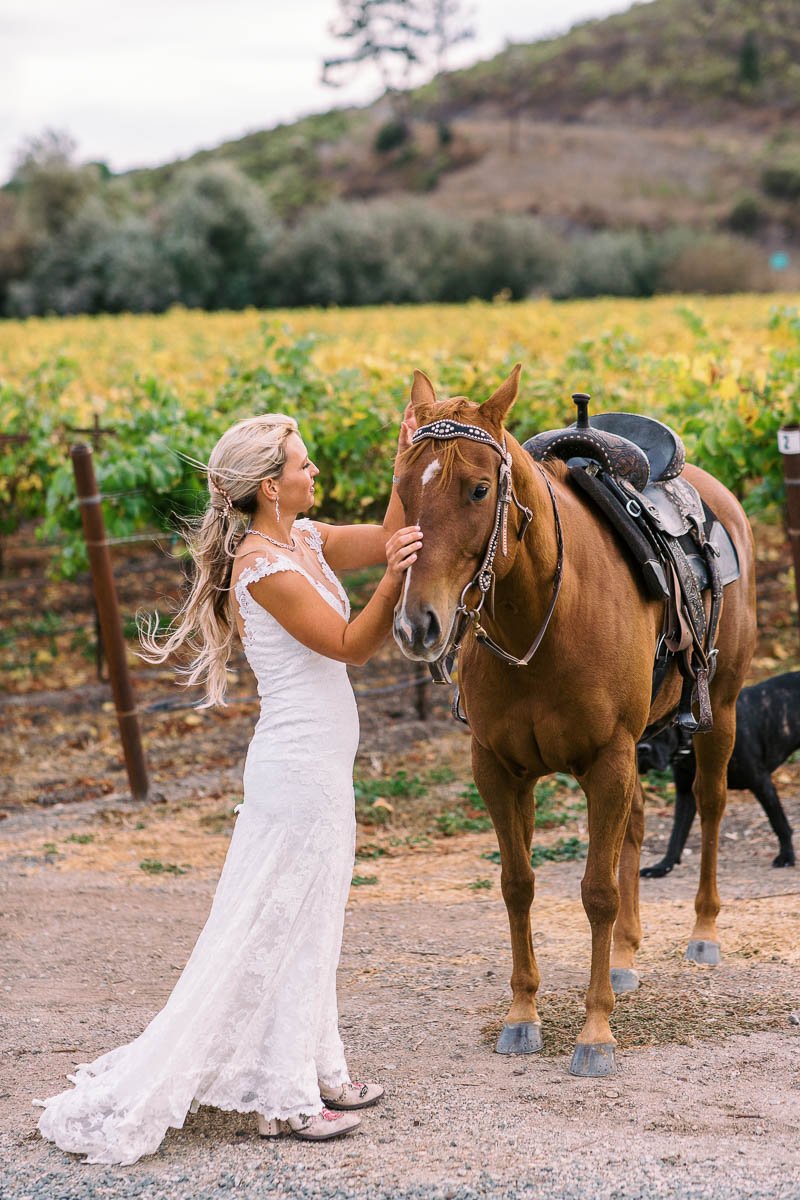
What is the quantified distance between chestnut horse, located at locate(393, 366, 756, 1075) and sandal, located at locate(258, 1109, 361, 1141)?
76cm

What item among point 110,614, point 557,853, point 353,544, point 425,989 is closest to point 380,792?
point 557,853

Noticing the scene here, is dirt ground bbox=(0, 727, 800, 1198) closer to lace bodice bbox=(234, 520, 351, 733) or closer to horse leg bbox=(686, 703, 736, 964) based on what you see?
horse leg bbox=(686, 703, 736, 964)

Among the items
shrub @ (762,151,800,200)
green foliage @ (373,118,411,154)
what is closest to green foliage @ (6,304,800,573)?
shrub @ (762,151,800,200)

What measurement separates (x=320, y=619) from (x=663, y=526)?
1.50 m

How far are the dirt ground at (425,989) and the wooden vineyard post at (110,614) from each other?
0.81ft

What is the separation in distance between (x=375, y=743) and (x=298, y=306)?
38.1 meters

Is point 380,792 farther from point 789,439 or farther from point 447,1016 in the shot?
point 789,439

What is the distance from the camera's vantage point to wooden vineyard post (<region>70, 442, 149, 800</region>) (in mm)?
7480

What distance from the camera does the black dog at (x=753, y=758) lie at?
594 cm

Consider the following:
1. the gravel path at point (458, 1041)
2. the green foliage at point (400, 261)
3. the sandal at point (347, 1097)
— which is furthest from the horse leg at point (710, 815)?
the green foliage at point (400, 261)

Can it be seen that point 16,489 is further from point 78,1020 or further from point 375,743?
point 78,1020

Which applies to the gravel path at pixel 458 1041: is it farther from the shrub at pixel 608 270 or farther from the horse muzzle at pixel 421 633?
the shrub at pixel 608 270

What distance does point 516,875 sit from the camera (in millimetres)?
4086

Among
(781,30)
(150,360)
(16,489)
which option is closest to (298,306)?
(150,360)
